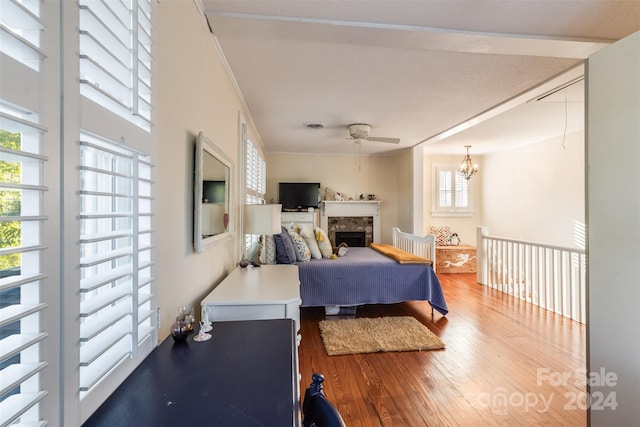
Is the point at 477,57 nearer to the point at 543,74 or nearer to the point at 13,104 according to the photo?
the point at 543,74

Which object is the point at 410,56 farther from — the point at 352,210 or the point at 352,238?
the point at 352,238

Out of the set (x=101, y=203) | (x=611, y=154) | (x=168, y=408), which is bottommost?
(x=168, y=408)

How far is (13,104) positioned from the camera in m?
0.46

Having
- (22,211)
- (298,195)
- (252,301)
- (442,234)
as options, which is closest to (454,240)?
(442,234)

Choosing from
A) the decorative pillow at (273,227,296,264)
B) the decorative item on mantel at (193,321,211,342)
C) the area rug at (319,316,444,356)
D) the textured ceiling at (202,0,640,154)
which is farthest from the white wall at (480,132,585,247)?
the decorative item on mantel at (193,321,211,342)

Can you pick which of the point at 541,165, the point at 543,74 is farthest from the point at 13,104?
the point at 541,165

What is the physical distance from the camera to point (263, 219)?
2428mm

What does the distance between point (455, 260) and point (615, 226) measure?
4.46 meters

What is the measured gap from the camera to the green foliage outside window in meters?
0.48

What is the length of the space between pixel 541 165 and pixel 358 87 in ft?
14.2

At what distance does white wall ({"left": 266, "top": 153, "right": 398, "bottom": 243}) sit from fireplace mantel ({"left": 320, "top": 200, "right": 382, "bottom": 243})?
158mm

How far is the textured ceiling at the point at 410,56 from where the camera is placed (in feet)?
5.24

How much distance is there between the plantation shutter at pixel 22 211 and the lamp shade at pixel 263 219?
74.6 inches

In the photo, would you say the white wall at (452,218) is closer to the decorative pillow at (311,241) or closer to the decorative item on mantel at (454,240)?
the decorative item on mantel at (454,240)
